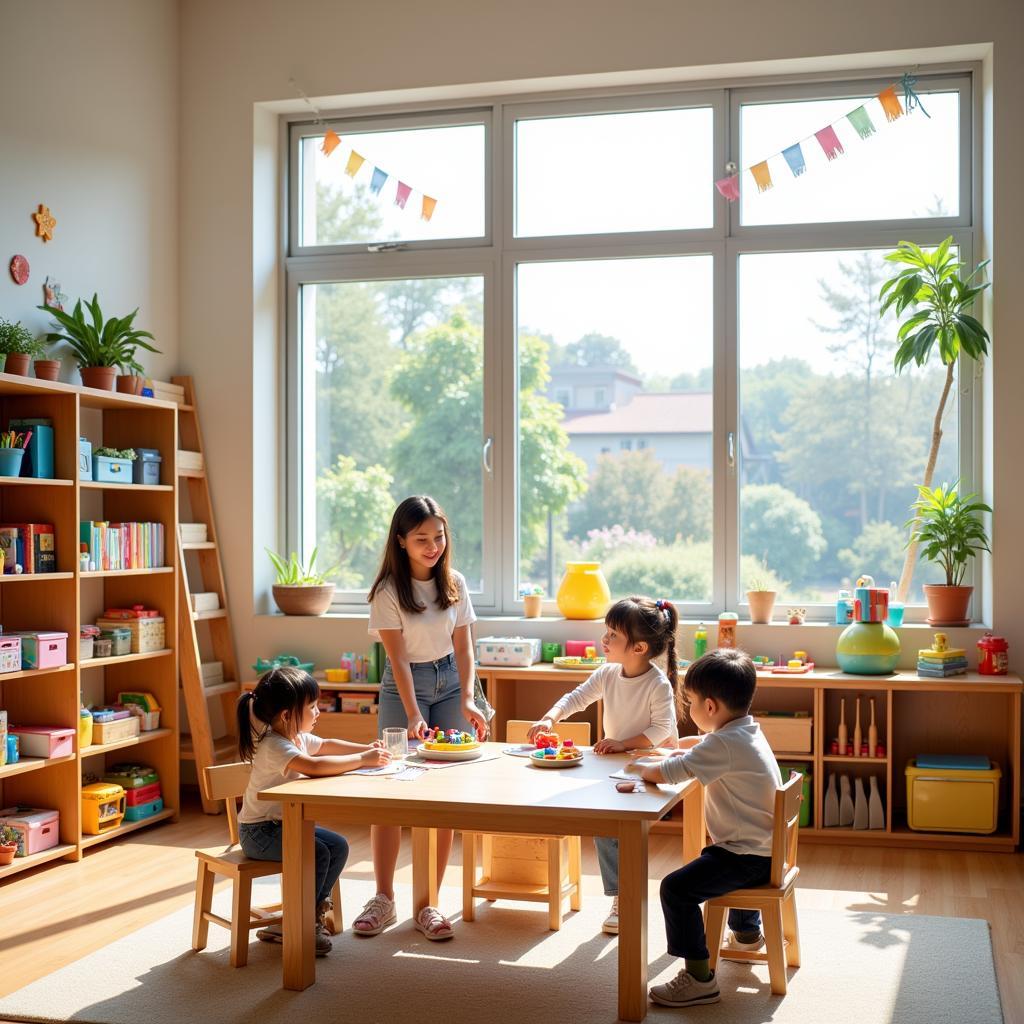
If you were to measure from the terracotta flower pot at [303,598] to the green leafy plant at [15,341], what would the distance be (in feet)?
5.21

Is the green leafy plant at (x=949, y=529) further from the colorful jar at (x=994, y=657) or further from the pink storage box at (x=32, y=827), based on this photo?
the pink storage box at (x=32, y=827)

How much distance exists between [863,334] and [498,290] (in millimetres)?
1640

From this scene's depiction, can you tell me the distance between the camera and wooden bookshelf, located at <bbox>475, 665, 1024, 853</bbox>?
4.53m

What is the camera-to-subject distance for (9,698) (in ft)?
14.7

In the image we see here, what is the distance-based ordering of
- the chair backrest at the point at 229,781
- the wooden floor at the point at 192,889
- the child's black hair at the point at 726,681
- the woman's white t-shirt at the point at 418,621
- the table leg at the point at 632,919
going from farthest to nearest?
the woman's white t-shirt at the point at 418,621, the wooden floor at the point at 192,889, the chair backrest at the point at 229,781, the child's black hair at the point at 726,681, the table leg at the point at 632,919

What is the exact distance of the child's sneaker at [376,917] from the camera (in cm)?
352

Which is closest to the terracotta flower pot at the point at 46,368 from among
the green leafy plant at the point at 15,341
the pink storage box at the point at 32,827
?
the green leafy plant at the point at 15,341

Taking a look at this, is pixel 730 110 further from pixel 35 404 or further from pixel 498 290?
pixel 35 404

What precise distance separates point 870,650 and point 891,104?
2.22 m

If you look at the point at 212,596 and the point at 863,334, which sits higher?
the point at 863,334

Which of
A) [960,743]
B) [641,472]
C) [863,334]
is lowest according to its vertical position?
[960,743]

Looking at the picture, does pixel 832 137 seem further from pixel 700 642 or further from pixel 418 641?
pixel 418 641

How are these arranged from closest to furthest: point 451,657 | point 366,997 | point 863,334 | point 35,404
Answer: point 366,997
point 451,657
point 35,404
point 863,334

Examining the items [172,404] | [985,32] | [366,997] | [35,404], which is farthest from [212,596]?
[985,32]
